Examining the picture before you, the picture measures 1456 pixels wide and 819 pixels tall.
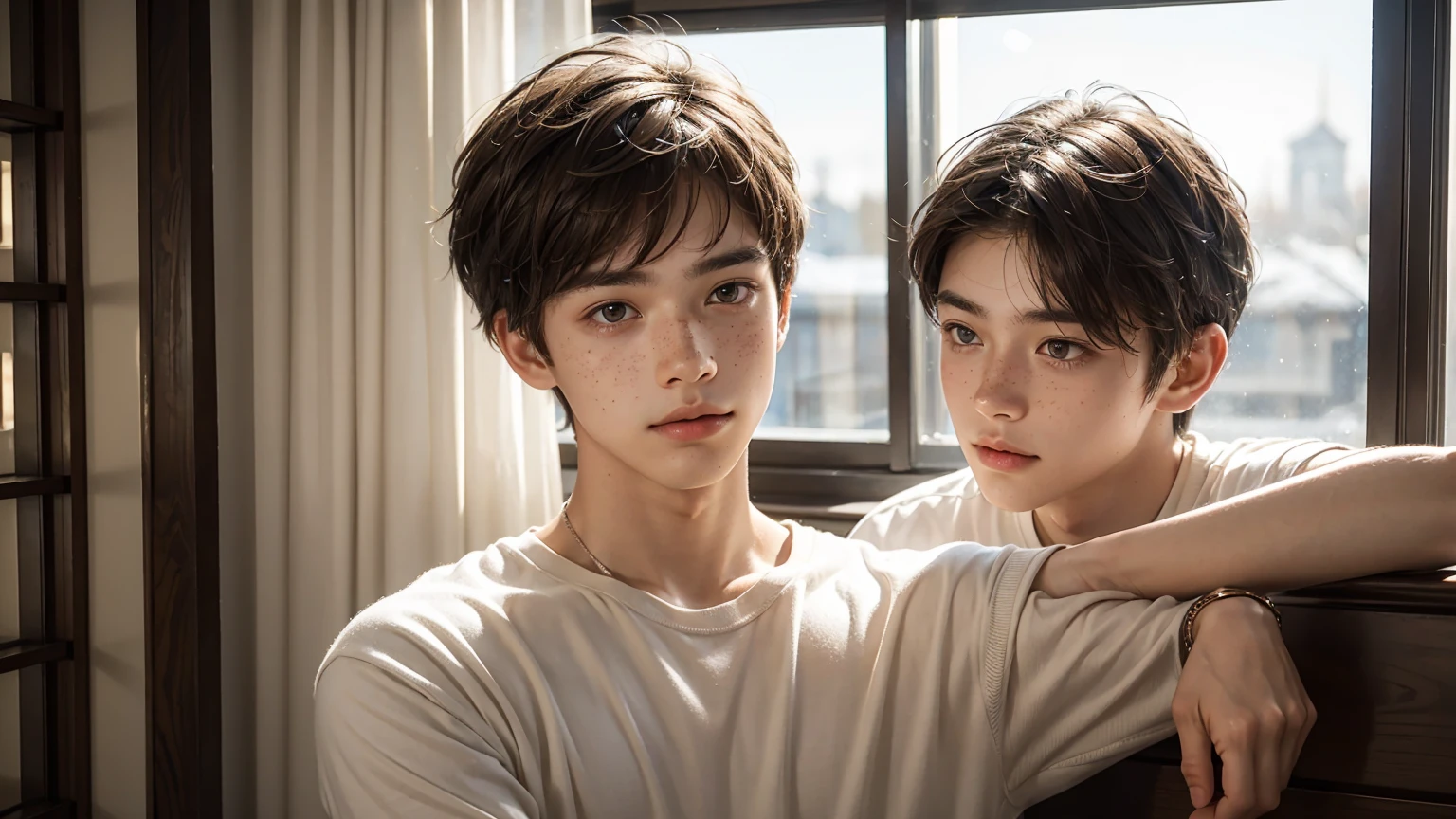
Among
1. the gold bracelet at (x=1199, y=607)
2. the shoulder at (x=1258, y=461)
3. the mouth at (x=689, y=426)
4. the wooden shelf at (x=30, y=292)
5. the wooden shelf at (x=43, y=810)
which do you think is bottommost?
the wooden shelf at (x=43, y=810)

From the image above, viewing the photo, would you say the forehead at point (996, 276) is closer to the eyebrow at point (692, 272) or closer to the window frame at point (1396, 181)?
the eyebrow at point (692, 272)

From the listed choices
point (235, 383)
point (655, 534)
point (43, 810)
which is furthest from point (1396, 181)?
point (43, 810)

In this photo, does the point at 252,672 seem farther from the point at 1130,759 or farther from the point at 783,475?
the point at 1130,759

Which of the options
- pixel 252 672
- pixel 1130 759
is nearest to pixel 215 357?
pixel 252 672

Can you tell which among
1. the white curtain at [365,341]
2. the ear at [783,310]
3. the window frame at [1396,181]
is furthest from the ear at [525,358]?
the window frame at [1396,181]

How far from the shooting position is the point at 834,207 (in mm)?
2561

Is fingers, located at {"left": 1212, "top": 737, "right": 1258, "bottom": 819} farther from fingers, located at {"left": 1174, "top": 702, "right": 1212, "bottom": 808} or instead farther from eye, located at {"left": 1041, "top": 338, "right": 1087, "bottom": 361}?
eye, located at {"left": 1041, "top": 338, "right": 1087, "bottom": 361}

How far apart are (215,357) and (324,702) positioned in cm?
159

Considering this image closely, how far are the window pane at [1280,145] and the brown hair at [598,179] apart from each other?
134cm

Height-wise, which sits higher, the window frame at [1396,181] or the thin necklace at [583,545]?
the window frame at [1396,181]

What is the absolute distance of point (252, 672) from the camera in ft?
8.18

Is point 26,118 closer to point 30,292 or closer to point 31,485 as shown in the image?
point 30,292

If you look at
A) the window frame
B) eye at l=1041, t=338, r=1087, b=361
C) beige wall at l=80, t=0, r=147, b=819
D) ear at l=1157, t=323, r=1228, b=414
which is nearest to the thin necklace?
eye at l=1041, t=338, r=1087, b=361

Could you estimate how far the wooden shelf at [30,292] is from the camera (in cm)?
207
